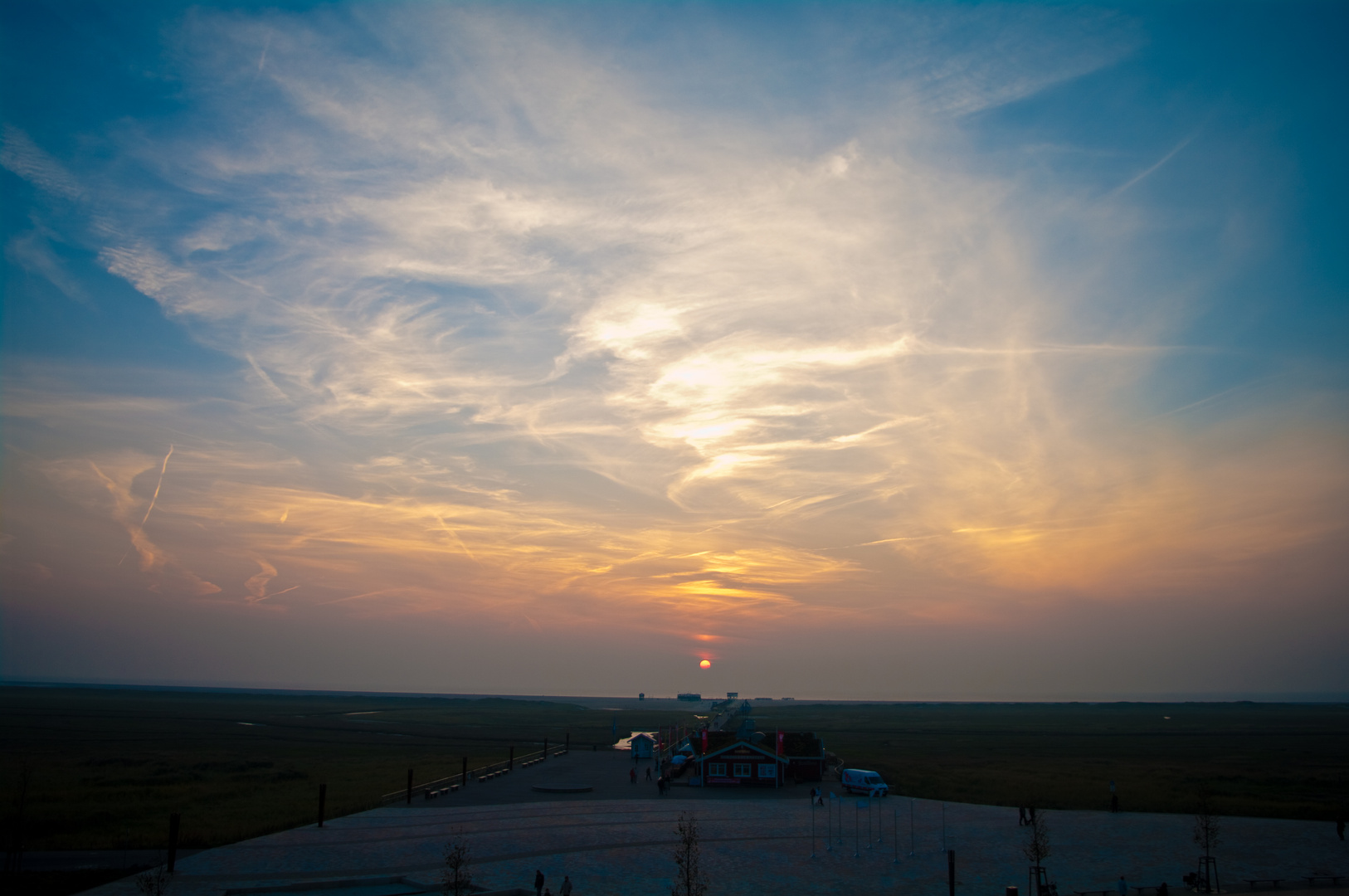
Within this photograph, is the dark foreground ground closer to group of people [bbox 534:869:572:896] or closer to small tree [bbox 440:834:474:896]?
small tree [bbox 440:834:474:896]

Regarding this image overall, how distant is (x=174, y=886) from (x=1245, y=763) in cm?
10293

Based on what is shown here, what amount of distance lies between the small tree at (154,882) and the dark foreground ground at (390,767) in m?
2.31

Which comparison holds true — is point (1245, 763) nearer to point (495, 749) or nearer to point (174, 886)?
point (495, 749)

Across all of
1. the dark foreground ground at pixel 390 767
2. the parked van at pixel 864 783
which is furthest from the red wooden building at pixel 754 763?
the dark foreground ground at pixel 390 767

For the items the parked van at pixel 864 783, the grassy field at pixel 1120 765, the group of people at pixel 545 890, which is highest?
the group of people at pixel 545 890

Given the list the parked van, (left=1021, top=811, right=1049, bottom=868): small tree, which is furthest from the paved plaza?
the parked van

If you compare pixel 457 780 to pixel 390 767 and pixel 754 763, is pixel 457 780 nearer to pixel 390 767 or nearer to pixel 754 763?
pixel 390 767

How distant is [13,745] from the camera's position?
96125 mm

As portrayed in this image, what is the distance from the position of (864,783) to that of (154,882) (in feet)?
154

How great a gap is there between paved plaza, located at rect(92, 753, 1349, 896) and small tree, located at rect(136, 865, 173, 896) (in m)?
0.67

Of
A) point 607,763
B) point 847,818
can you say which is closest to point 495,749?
point 607,763

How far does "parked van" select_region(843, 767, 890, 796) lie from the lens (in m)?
61.1

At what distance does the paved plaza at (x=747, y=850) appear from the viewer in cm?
3519

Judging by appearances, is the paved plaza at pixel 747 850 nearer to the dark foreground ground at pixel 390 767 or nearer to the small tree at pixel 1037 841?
the small tree at pixel 1037 841
